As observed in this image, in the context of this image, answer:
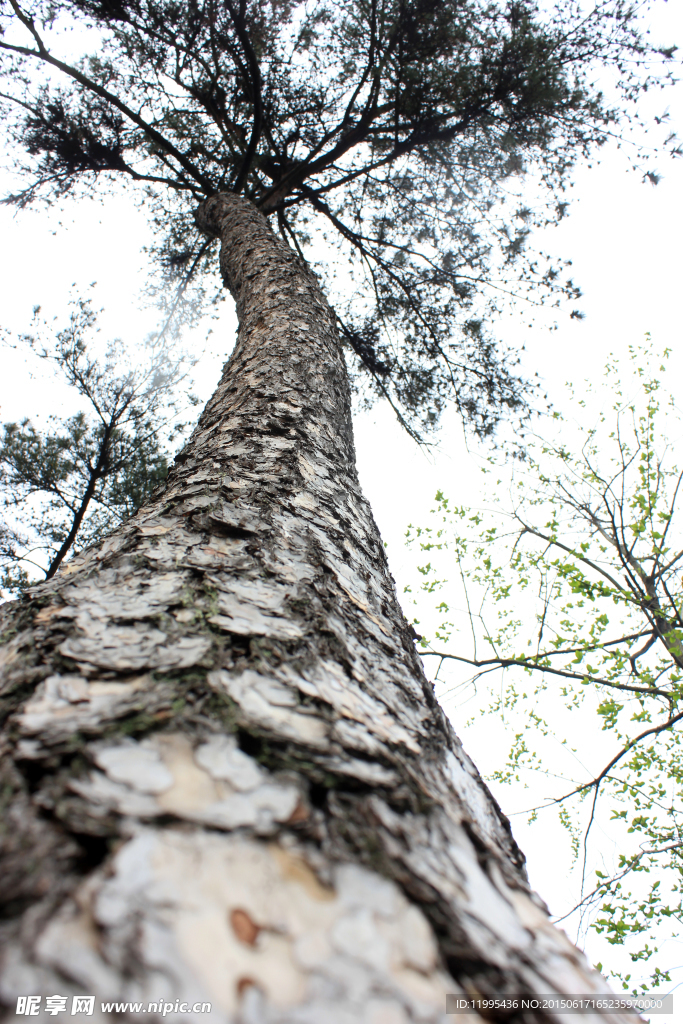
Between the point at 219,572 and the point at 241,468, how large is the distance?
44 centimetres

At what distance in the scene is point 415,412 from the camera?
5555 millimetres

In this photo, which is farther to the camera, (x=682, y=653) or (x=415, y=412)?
(x=415, y=412)

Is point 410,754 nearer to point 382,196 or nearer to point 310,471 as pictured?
point 310,471

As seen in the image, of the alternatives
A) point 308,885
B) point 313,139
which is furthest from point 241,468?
point 313,139

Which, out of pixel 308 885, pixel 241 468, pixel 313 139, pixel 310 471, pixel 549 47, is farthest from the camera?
pixel 313 139

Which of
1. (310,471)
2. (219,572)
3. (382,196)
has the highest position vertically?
(382,196)

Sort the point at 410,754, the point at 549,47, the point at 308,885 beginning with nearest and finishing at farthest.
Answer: the point at 308,885 → the point at 410,754 → the point at 549,47

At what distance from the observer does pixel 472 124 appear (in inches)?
192

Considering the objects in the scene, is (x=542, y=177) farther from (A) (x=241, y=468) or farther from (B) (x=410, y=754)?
(B) (x=410, y=754)

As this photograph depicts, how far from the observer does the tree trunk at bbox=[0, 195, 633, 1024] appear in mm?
349

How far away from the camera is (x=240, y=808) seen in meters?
0.45

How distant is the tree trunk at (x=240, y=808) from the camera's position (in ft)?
1.15

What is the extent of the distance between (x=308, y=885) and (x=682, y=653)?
4586 millimetres

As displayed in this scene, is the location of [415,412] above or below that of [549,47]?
below
